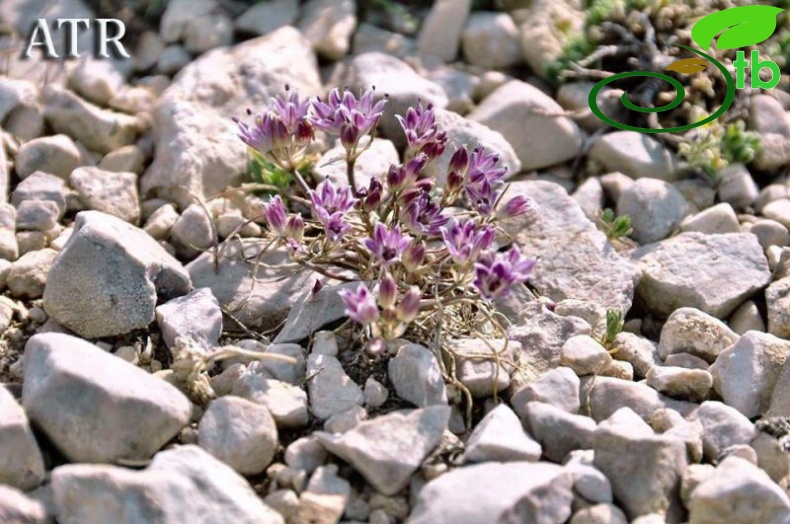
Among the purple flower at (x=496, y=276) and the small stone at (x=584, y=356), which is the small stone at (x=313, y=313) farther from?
the small stone at (x=584, y=356)

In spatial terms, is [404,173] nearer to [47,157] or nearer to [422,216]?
[422,216]

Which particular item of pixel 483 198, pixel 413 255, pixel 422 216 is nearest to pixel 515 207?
pixel 483 198

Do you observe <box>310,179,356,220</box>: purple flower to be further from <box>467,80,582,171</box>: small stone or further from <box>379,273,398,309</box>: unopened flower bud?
<box>467,80,582,171</box>: small stone

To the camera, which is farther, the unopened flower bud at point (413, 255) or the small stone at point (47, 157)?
the small stone at point (47, 157)

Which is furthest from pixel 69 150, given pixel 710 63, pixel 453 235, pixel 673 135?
pixel 710 63

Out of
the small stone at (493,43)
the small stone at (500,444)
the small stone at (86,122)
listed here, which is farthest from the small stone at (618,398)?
the small stone at (86,122)
